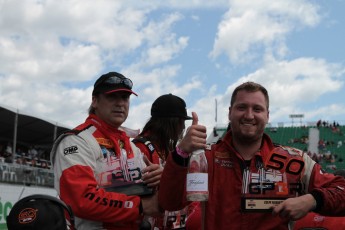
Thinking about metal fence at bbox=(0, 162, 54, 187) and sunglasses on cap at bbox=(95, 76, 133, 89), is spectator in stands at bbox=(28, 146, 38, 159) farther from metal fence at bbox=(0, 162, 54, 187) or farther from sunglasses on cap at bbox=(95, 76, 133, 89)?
sunglasses on cap at bbox=(95, 76, 133, 89)

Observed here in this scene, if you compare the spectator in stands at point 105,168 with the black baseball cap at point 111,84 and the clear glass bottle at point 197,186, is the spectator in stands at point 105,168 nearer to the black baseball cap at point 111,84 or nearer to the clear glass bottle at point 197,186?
the black baseball cap at point 111,84

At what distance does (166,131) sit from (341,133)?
141ft

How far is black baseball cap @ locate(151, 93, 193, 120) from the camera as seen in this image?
429 centimetres

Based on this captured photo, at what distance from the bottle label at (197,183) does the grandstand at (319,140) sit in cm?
3684

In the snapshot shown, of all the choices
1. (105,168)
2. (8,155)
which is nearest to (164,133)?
(105,168)

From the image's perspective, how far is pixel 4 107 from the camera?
56.2 feet

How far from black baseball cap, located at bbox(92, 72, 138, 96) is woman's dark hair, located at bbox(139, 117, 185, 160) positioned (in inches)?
25.8

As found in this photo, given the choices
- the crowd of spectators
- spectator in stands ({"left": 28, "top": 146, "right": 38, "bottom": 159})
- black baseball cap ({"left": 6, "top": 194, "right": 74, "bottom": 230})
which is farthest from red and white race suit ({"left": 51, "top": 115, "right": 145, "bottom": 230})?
spectator in stands ({"left": 28, "top": 146, "right": 38, "bottom": 159})

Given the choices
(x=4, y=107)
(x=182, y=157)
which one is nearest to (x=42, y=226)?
(x=182, y=157)

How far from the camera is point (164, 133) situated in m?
4.23

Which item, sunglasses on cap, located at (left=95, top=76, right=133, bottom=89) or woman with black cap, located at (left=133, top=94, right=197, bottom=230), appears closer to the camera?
sunglasses on cap, located at (left=95, top=76, right=133, bottom=89)

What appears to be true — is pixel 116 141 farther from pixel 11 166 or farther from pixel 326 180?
pixel 11 166

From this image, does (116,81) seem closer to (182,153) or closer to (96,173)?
(96,173)

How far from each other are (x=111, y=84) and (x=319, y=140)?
42.1 metres
